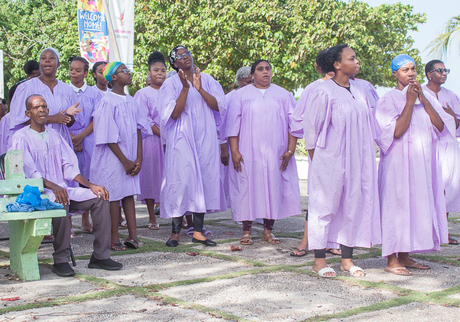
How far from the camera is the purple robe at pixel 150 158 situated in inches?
305

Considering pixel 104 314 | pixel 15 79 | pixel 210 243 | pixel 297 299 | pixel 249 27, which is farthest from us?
pixel 15 79

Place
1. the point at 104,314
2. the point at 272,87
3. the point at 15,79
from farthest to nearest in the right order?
the point at 15,79, the point at 272,87, the point at 104,314

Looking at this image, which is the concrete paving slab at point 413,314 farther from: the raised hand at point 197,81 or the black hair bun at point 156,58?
the black hair bun at point 156,58

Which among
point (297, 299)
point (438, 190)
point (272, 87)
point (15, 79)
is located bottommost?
point (297, 299)

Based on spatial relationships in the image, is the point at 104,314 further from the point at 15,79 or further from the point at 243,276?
the point at 15,79

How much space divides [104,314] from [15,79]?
81.9 feet

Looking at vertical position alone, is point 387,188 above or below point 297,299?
above

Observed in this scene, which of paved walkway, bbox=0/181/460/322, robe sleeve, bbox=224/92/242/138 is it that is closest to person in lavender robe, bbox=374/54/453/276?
paved walkway, bbox=0/181/460/322

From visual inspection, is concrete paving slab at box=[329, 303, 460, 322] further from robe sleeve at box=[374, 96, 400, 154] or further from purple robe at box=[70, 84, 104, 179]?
purple robe at box=[70, 84, 104, 179]

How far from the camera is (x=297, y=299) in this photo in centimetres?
400

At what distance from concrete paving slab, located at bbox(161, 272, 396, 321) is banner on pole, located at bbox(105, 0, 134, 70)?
651 centimetres

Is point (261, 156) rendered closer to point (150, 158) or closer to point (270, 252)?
point (270, 252)

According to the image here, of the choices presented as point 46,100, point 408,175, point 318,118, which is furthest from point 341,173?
point 46,100

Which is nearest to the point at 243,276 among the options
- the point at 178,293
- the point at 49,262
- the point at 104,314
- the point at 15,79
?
the point at 178,293
